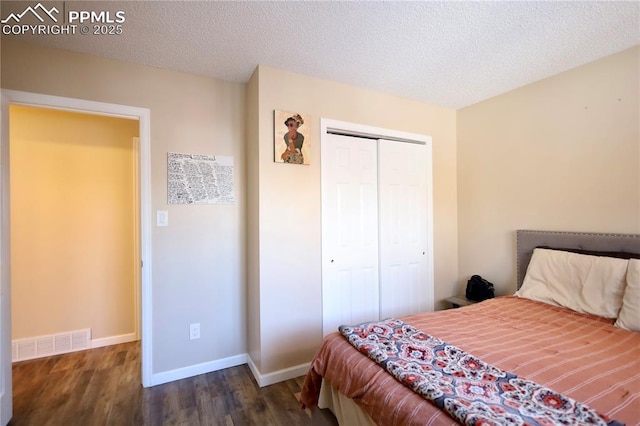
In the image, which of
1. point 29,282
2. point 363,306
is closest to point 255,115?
point 363,306

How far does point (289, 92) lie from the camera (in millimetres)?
2336

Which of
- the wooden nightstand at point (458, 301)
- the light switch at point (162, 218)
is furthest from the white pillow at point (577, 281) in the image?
the light switch at point (162, 218)

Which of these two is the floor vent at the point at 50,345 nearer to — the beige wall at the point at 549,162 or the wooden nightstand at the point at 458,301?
the wooden nightstand at the point at 458,301

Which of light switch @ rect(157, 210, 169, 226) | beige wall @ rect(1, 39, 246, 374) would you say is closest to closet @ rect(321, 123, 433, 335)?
beige wall @ rect(1, 39, 246, 374)

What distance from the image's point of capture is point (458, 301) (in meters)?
2.94

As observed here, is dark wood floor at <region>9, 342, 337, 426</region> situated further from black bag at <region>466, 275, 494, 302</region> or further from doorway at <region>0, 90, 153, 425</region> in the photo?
black bag at <region>466, 275, 494, 302</region>

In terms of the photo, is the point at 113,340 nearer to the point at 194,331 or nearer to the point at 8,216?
the point at 194,331

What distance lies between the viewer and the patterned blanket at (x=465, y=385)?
0.89 metres

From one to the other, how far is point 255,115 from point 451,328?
6.85 feet

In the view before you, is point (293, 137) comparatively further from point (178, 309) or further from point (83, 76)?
point (178, 309)

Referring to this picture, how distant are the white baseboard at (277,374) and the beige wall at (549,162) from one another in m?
2.09

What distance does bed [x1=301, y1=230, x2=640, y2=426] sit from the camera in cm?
107

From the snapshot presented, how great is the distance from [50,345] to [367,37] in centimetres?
380

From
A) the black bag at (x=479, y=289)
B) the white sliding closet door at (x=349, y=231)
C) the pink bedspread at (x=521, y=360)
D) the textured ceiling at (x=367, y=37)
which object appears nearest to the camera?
the pink bedspread at (x=521, y=360)
